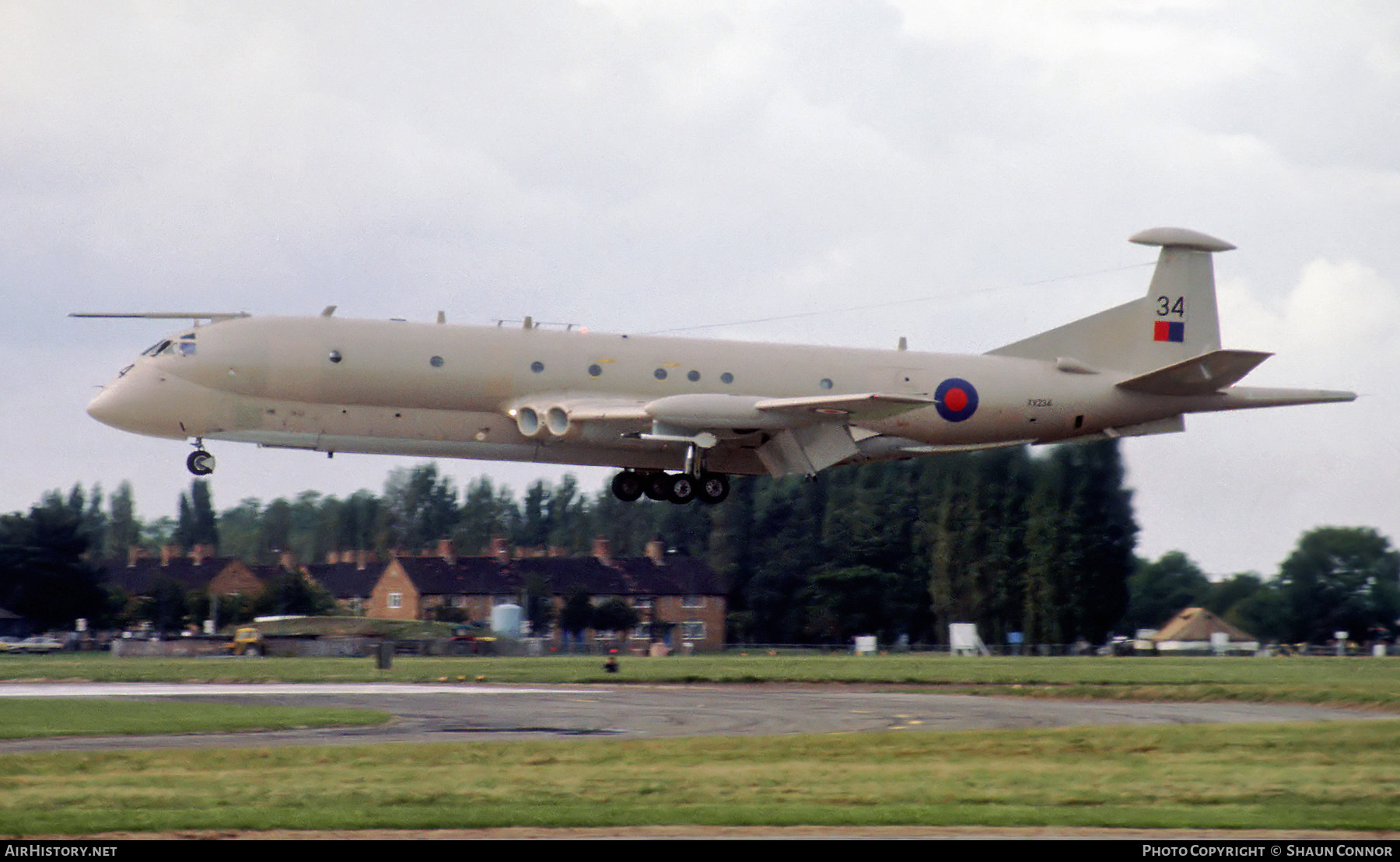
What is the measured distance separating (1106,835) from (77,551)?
72843 millimetres

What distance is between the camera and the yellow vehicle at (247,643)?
65312mm

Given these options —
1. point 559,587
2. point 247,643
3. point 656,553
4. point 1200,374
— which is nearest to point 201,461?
point 1200,374

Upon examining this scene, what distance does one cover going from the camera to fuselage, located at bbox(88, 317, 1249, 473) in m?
29.3

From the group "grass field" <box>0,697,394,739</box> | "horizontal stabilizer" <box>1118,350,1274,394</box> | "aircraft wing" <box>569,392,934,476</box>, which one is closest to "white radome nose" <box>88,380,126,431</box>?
"grass field" <box>0,697,394,739</box>

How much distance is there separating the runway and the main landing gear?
13.8ft

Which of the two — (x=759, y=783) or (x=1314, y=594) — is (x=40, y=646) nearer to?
(x=1314, y=594)

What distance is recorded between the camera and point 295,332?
29.4 metres

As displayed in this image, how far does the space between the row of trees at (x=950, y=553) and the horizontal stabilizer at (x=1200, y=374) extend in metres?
7.32

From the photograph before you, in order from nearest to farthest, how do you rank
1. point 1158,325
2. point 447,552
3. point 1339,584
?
point 1158,325
point 1339,584
point 447,552

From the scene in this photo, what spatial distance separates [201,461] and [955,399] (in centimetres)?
1496

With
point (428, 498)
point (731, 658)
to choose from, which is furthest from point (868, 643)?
point (428, 498)

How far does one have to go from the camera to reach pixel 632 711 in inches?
1196

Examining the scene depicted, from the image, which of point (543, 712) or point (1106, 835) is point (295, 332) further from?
point (1106, 835)

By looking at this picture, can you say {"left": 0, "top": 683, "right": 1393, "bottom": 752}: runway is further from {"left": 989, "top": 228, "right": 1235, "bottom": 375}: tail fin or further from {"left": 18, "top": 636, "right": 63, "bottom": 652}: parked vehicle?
{"left": 18, "top": 636, "right": 63, "bottom": 652}: parked vehicle
